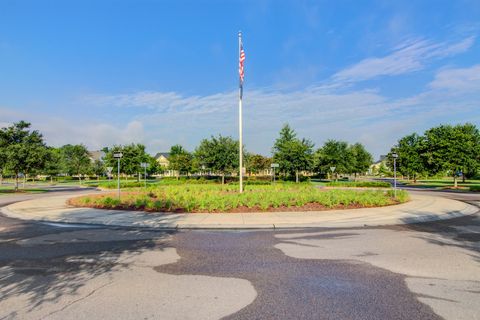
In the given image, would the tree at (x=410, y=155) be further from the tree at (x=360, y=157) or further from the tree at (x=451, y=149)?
the tree at (x=360, y=157)

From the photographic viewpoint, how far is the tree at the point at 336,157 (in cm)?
4669

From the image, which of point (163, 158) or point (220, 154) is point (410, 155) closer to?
point (220, 154)

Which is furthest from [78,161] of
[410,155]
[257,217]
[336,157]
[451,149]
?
[451,149]

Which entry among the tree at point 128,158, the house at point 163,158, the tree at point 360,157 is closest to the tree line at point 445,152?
the tree at point 360,157

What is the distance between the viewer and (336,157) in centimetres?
4638

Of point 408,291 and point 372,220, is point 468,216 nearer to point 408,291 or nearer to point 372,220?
point 372,220

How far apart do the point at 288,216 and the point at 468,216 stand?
7472 millimetres

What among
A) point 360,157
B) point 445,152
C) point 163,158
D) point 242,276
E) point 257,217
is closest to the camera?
point 242,276

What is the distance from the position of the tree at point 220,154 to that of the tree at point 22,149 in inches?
722

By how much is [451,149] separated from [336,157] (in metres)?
15.2

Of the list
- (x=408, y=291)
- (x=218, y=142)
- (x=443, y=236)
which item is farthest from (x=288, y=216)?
(x=218, y=142)

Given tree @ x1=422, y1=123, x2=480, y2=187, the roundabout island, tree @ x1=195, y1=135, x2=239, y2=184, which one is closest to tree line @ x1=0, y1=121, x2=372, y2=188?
tree @ x1=195, y1=135, x2=239, y2=184

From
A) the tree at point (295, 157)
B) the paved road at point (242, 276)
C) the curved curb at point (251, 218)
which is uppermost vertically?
the tree at point (295, 157)

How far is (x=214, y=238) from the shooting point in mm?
8172
